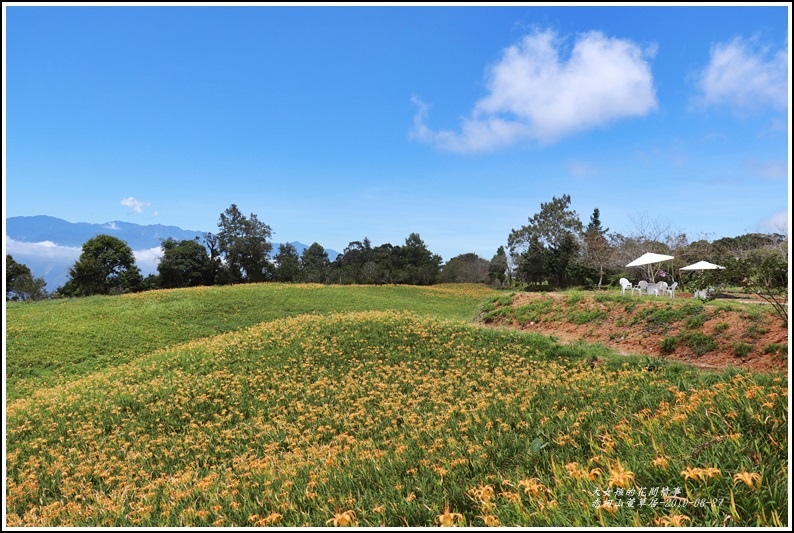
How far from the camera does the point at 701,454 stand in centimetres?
216

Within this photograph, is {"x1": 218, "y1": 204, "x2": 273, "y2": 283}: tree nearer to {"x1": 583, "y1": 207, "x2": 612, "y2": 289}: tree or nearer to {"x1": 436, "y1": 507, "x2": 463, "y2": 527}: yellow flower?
{"x1": 583, "y1": 207, "x2": 612, "y2": 289}: tree

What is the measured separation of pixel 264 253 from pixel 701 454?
1350 inches

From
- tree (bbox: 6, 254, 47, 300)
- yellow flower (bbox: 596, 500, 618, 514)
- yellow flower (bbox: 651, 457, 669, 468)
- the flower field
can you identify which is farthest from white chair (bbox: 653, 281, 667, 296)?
tree (bbox: 6, 254, 47, 300)

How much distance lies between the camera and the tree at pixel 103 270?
102 ft

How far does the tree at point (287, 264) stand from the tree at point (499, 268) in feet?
58.9

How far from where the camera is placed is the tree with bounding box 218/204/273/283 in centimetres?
3338

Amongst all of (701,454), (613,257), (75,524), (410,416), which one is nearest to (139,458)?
(75,524)

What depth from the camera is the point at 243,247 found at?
109 feet

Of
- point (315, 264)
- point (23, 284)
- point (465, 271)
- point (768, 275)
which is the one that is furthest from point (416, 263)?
point (768, 275)

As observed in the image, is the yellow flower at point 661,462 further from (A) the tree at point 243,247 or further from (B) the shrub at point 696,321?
(A) the tree at point 243,247

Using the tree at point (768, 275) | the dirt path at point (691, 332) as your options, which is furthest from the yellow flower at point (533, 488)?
the dirt path at point (691, 332)

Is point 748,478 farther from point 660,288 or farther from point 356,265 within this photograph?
point 356,265

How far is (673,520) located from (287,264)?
3545cm

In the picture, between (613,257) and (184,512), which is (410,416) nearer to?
(184,512)
